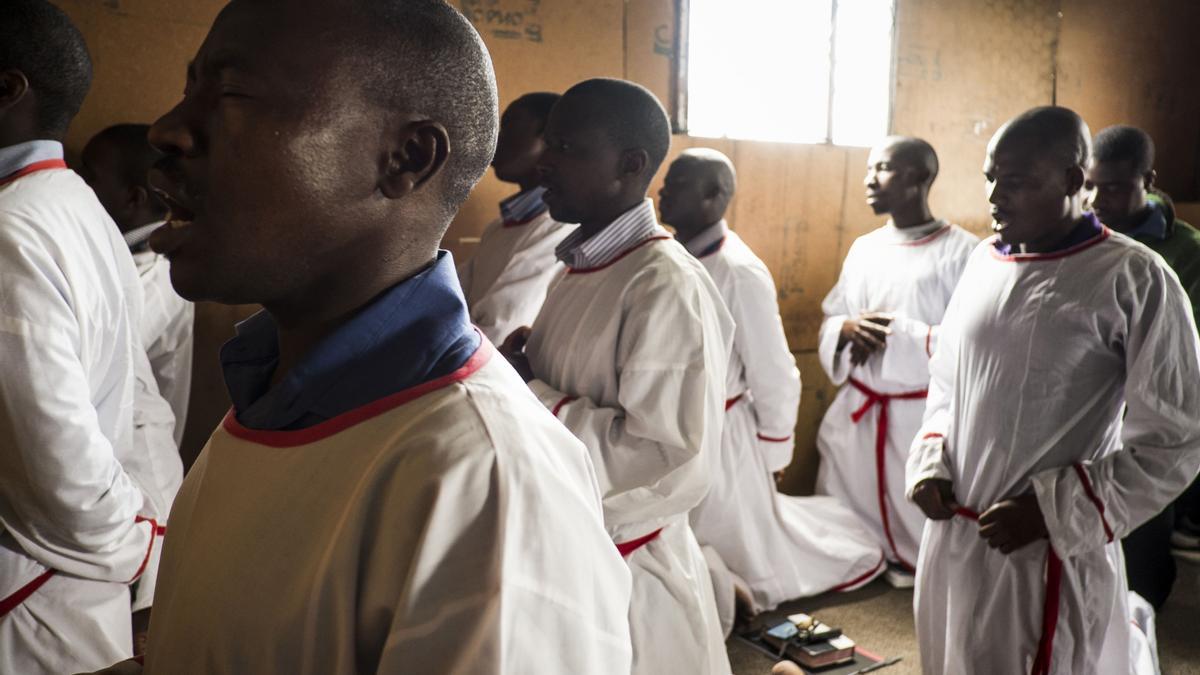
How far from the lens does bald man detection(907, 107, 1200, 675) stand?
223cm

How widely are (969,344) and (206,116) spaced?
2099mm

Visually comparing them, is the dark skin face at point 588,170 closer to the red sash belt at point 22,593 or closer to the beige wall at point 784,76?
the red sash belt at point 22,593

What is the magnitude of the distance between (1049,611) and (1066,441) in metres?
A: 0.41

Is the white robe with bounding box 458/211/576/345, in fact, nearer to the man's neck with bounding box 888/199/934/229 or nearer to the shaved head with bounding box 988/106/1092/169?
the shaved head with bounding box 988/106/1092/169

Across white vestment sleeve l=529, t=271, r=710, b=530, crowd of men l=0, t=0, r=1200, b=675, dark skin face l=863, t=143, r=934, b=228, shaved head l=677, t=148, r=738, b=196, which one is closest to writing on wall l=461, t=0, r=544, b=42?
crowd of men l=0, t=0, r=1200, b=675

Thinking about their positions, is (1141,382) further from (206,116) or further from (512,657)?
(206,116)

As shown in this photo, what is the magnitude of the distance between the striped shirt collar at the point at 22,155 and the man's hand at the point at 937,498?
2.20 metres

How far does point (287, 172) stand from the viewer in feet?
3.12

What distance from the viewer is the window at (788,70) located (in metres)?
5.07

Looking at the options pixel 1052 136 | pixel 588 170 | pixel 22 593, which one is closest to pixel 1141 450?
pixel 1052 136

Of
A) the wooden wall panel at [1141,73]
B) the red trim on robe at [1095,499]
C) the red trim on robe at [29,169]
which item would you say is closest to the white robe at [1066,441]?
the red trim on robe at [1095,499]

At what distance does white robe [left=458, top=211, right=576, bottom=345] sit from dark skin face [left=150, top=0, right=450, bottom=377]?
2290 mm

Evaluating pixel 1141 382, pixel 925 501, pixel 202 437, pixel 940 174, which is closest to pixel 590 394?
pixel 925 501

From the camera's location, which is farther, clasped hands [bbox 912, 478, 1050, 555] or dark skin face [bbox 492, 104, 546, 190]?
dark skin face [bbox 492, 104, 546, 190]
